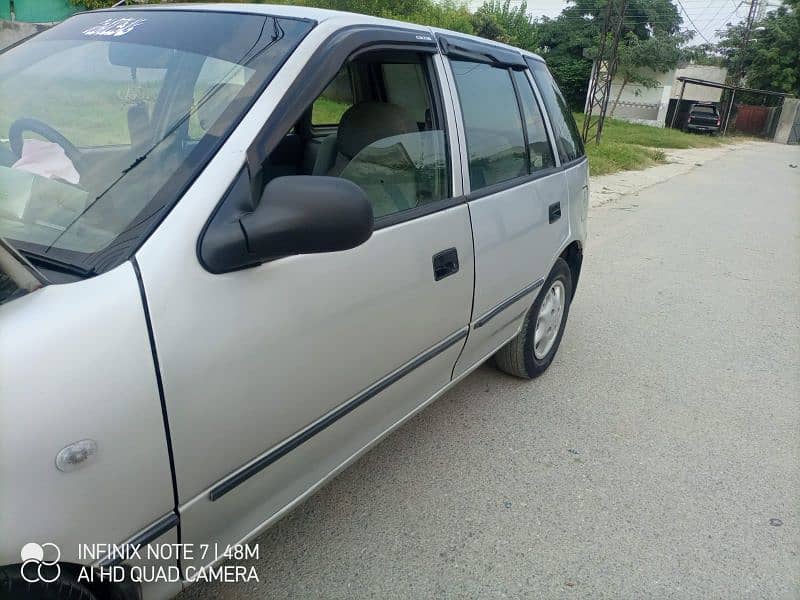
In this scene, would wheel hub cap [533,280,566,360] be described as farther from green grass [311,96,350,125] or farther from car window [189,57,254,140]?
car window [189,57,254,140]

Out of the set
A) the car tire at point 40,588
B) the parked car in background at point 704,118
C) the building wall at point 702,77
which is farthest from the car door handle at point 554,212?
the building wall at point 702,77

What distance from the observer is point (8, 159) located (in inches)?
67.9

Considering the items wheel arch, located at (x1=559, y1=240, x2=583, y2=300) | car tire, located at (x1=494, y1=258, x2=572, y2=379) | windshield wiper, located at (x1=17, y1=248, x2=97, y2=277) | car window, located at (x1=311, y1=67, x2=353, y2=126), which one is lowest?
car tire, located at (x1=494, y1=258, x2=572, y2=379)

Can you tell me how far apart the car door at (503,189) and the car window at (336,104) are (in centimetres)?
43

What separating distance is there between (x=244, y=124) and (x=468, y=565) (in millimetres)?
1721

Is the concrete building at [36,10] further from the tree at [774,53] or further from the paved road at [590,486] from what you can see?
the tree at [774,53]

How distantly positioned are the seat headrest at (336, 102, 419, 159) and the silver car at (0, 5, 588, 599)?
11 millimetres

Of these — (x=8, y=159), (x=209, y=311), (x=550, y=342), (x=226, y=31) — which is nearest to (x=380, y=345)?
(x=209, y=311)

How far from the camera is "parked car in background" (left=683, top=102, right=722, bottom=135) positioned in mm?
30125

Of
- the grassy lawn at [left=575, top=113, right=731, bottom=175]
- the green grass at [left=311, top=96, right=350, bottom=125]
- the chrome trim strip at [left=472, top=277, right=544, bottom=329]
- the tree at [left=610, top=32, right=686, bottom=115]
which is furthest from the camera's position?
the tree at [left=610, top=32, right=686, bottom=115]

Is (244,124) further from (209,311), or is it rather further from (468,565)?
(468,565)

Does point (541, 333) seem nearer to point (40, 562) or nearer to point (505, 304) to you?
point (505, 304)

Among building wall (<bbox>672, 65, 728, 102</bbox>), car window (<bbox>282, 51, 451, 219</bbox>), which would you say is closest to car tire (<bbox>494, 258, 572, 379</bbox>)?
car window (<bbox>282, 51, 451, 219</bbox>)

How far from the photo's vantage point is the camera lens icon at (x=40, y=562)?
1167 millimetres
